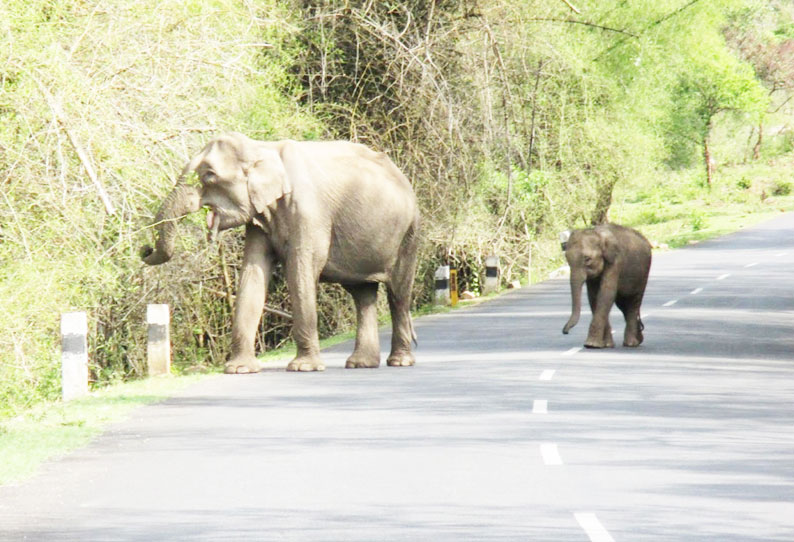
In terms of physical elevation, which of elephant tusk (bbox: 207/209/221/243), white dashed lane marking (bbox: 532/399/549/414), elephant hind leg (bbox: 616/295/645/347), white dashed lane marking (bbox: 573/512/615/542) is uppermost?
elephant tusk (bbox: 207/209/221/243)

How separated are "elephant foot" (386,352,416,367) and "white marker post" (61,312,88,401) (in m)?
4.06

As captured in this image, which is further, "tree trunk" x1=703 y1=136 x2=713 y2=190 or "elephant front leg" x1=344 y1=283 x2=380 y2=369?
"tree trunk" x1=703 y1=136 x2=713 y2=190

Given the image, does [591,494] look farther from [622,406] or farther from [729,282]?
[729,282]

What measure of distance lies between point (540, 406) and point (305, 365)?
4.87 metres

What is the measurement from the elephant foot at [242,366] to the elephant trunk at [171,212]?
1.46m

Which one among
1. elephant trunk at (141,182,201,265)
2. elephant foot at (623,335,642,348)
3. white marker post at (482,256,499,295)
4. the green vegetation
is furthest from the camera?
white marker post at (482,256,499,295)

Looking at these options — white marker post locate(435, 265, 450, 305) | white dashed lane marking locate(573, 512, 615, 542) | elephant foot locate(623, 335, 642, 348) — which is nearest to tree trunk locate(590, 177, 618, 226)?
white marker post locate(435, 265, 450, 305)

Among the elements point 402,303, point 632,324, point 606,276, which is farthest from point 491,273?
point 402,303

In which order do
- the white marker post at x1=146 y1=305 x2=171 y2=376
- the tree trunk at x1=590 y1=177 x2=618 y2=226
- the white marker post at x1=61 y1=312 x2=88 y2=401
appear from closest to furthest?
the white marker post at x1=61 y1=312 x2=88 y2=401 < the white marker post at x1=146 y1=305 x2=171 y2=376 < the tree trunk at x1=590 y1=177 x2=618 y2=226

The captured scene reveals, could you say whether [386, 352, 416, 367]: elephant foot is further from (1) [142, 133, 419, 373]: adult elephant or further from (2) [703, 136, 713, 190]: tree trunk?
(2) [703, 136, 713, 190]: tree trunk

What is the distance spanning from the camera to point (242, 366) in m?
19.2

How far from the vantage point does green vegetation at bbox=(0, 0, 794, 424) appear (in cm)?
1659

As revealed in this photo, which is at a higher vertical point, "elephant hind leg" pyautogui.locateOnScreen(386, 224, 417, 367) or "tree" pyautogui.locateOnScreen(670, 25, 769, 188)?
"tree" pyautogui.locateOnScreen(670, 25, 769, 188)

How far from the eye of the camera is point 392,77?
28.5 meters
